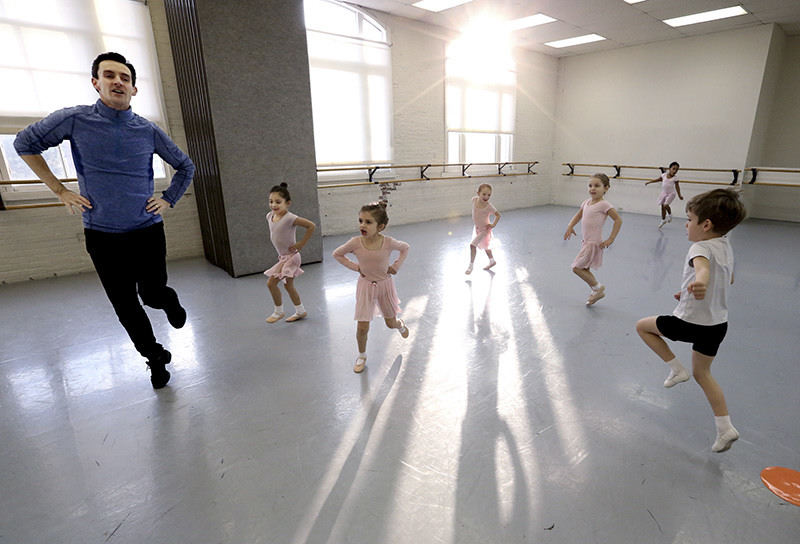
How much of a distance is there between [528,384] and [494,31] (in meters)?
7.39

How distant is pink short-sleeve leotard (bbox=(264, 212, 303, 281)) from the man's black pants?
0.89 metres

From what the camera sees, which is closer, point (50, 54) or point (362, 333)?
point (362, 333)

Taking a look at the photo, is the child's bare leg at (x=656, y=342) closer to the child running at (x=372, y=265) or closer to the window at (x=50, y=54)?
the child running at (x=372, y=265)

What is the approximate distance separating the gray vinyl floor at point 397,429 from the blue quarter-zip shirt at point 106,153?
1.01 m

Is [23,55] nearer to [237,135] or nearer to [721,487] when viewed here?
[237,135]

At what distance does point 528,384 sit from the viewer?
2332 mm

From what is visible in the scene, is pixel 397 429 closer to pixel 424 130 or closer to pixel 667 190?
pixel 424 130

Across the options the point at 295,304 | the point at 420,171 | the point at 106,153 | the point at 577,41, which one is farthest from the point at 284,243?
the point at 577,41

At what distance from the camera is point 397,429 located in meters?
1.95

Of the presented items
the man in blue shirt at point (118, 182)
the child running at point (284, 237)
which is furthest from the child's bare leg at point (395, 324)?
the man in blue shirt at point (118, 182)

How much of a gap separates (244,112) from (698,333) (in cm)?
433

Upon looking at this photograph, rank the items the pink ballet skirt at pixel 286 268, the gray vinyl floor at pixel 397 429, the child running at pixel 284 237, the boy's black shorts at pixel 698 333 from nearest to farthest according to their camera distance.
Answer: the gray vinyl floor at pixel 397 429, the boy's black shorts at pixel 698 333, the child running at pixel 284 237, the pink ballet skirt at pixel 286 268

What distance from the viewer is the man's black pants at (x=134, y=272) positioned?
2.05 m

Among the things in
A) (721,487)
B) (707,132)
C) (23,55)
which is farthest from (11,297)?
(707,132)
